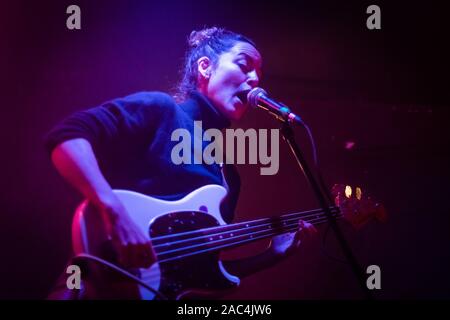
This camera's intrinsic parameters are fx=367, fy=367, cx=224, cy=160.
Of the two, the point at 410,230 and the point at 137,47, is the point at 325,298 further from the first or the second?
the point at 137,47

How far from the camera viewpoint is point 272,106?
164 cm

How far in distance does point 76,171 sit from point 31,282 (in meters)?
0.88

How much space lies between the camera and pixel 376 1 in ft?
7.49

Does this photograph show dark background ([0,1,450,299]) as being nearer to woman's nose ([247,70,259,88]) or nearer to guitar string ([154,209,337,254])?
woman's nose ([247,70,259,88])

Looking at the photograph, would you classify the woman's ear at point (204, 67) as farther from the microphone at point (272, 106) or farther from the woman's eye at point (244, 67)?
the microphone at point (272, 106)

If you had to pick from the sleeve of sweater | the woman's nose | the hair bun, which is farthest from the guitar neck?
the hair bun

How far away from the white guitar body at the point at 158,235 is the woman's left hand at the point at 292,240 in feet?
1.53

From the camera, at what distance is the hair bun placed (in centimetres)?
216

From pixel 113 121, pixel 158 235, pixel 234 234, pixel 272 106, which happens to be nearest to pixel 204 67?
pixel 272 106

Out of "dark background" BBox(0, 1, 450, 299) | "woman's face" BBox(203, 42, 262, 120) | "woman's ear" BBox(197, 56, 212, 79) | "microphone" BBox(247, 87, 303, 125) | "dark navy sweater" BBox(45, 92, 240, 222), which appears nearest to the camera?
"dark navy sweater" BBox(45, 92, 240, 222)

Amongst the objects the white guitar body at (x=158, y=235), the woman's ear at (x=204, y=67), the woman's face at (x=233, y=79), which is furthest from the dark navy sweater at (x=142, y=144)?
the woman's ear at (x=204, y=67)

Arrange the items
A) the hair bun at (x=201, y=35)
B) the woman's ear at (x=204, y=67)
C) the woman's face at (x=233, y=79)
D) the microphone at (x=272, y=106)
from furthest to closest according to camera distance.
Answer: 1. the hair bun at (x=201, y=35)
2. the woman's ear at (x=204, y=67)
3. the woman's face at (x=233, y=79)
4. the microphone at (x=272, y=106)

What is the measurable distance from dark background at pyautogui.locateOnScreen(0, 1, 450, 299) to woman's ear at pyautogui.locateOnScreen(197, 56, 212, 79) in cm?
19

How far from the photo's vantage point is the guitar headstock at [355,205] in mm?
2127
